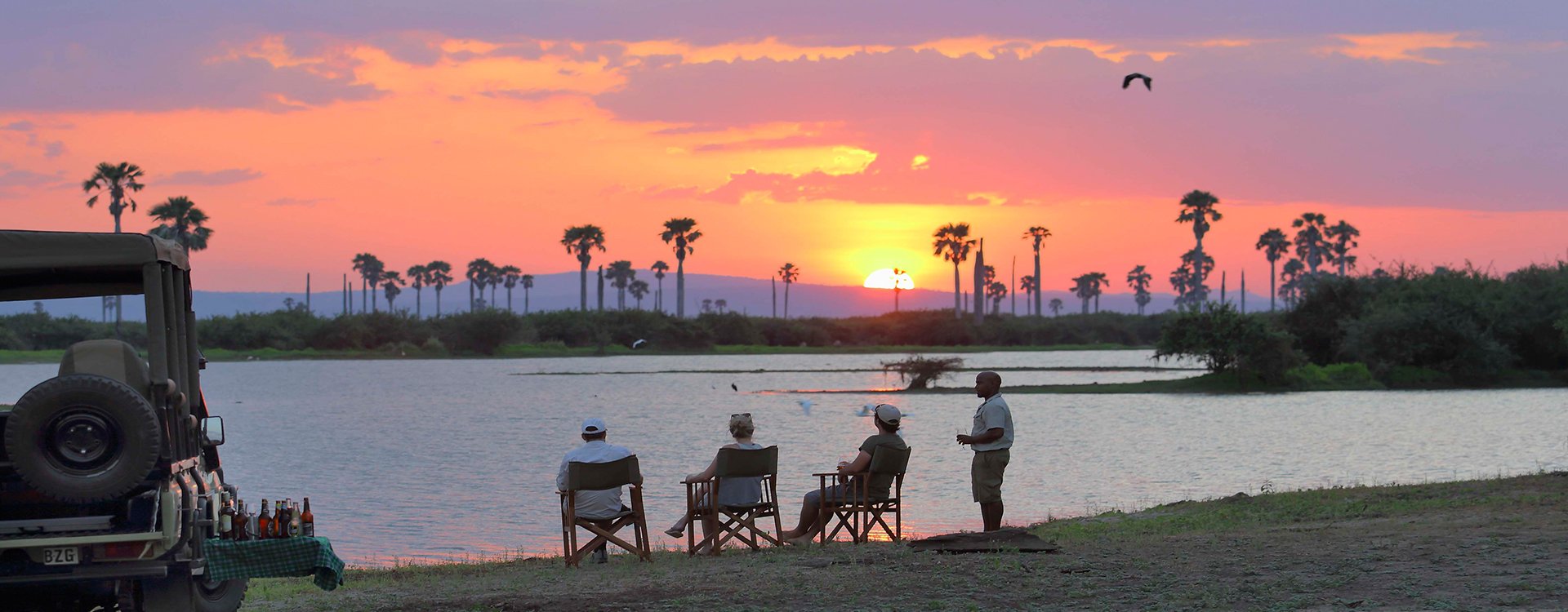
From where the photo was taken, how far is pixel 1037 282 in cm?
15012

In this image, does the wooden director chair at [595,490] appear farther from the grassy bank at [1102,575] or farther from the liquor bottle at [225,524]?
the liquor bottle at [225,524]

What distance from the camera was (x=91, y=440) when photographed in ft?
23.1

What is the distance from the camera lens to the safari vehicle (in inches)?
275

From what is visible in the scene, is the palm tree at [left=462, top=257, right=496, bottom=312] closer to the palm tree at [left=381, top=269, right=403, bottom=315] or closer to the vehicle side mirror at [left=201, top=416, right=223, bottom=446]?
the palm tree at [left=381, top=269, right=403, bottom=315]

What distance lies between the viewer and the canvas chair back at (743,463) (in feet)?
41.2

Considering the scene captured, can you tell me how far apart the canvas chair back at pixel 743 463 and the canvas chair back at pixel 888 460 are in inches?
34.3

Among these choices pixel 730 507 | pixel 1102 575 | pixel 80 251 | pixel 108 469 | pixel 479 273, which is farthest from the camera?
pixel 479 273

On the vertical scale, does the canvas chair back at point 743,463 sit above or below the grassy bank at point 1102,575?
above

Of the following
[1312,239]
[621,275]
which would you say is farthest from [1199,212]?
[621,275]

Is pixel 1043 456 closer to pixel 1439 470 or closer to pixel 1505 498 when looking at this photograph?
pixel 1439 470

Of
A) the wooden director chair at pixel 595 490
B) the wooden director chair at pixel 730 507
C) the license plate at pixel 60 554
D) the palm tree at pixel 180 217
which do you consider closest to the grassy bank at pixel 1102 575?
the wooden director chair at pixel 595 490

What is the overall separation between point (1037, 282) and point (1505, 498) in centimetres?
13679

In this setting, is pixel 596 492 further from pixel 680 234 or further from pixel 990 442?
pixel 680 234

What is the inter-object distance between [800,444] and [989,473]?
23132mm
